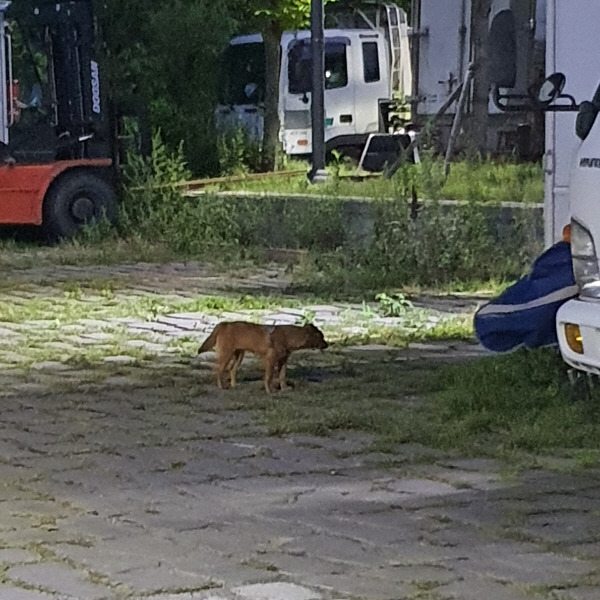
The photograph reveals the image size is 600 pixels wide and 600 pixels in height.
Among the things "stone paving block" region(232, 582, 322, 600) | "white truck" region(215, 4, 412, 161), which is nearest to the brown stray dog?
"stone paving block" region(232, 582, 322, 600)

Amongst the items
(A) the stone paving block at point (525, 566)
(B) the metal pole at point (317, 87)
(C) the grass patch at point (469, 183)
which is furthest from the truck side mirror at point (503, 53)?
(B) the metal pole at point (317, 87)

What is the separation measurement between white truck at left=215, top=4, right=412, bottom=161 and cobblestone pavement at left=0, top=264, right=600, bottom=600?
2069cm

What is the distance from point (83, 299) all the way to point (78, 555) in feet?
23.6

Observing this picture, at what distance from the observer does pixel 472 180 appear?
13.9 m

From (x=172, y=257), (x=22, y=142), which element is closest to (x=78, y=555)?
(x=172, y=257)

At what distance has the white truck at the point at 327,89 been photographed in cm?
2838

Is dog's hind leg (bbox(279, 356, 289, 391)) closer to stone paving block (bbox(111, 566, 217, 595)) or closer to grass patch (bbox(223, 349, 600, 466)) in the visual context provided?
grass patch (bbox(223, 349, 600, 466))

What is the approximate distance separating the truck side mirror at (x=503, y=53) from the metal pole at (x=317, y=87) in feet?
44.7

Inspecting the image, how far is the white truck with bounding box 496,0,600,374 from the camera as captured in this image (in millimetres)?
5711

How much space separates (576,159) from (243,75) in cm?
2344

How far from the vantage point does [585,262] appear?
5.77 meters

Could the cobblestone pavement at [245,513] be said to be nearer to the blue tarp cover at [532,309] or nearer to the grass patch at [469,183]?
the blue tarp cover at [532,309]

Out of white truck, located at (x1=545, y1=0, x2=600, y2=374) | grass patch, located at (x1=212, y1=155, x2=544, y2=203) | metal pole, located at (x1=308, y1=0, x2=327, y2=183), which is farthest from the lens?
metal pole, located at (x1=308, y1=0, x2=327, y2=183)

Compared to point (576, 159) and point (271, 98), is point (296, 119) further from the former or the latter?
point (576, 159)
